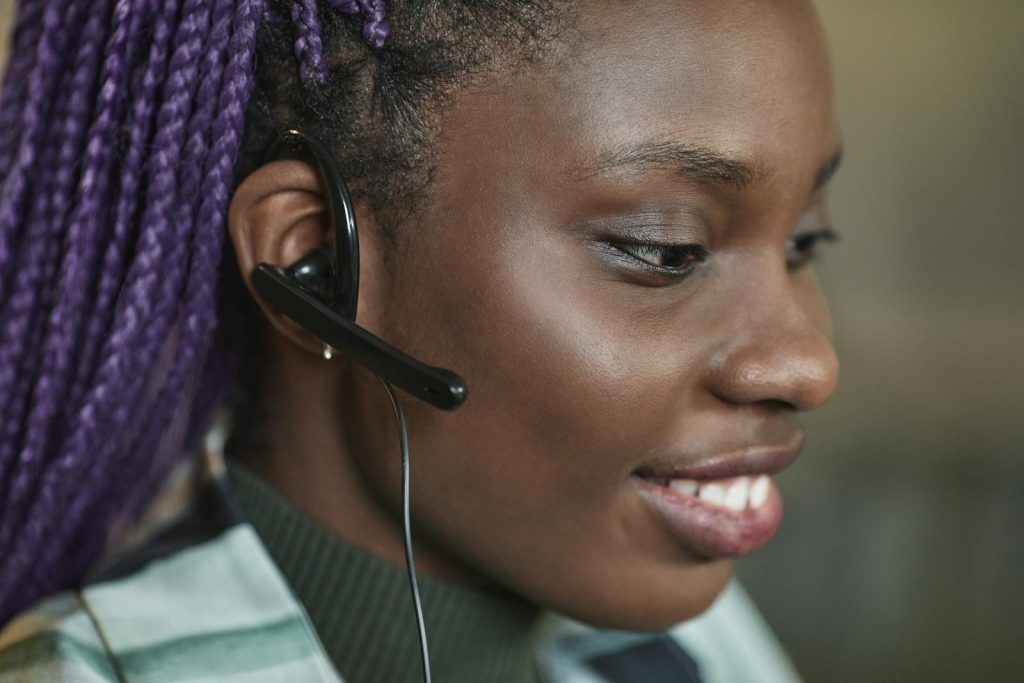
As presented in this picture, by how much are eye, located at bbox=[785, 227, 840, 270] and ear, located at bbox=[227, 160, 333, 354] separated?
449mm

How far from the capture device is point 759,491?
3.53ft

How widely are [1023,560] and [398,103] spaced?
234 centimetres

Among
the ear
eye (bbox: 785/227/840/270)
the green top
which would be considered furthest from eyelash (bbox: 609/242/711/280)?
the green top

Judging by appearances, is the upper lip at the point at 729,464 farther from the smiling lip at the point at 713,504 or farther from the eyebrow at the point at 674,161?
the eyebrow at the point at 674,161

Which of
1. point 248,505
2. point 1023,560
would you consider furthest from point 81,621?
point 1023,560

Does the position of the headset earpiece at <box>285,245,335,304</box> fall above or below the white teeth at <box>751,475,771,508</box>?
above

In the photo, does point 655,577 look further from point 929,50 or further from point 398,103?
point 929,50

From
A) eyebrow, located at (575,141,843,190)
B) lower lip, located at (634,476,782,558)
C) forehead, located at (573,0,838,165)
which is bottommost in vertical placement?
lower lip, located at (634,476,782,558)

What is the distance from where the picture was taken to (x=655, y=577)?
1.02 metres

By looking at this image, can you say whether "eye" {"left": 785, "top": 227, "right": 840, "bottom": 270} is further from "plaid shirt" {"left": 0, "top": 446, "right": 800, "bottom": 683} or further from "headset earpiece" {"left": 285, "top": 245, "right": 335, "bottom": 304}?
"plaid shirt" {"left": 0, "top": 446, "right": 800, "bottom": 683}

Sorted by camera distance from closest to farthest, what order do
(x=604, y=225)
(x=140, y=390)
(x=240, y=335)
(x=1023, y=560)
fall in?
(x=604, y=225) → (x=140, y=390) → (x=240, y=335) → (x=1023, y=560)

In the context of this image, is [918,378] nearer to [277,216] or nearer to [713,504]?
[713,504]

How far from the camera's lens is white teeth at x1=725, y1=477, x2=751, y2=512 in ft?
3.41

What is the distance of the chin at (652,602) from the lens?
1017 millimetres
